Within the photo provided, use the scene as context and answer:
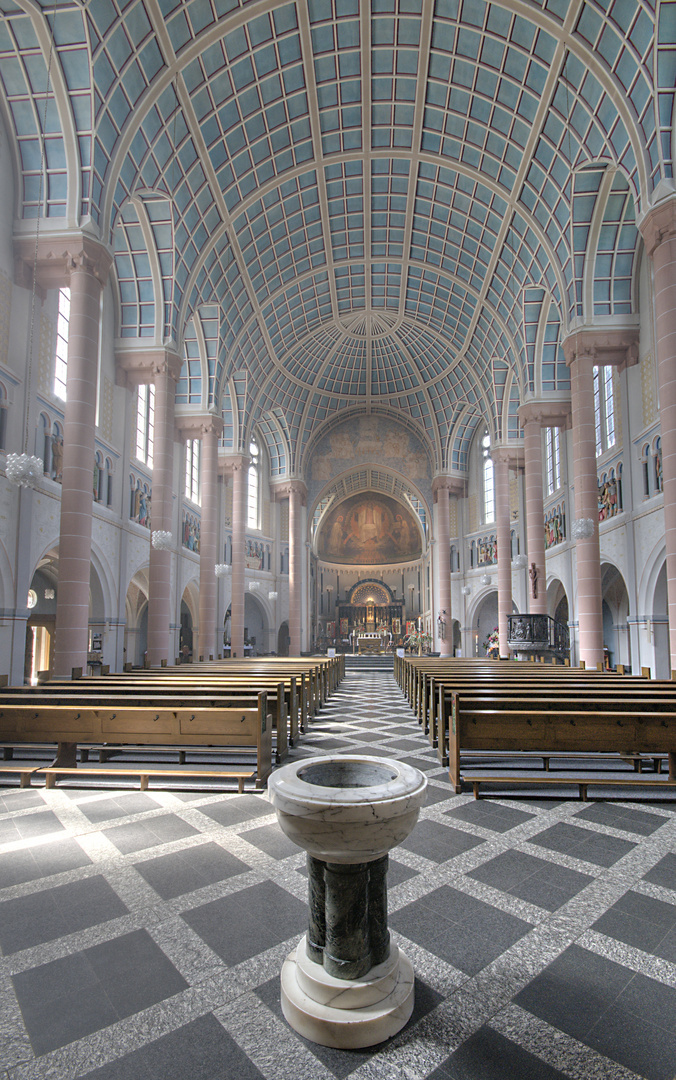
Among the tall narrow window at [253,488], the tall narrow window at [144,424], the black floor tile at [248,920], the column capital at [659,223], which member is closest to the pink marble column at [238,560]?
the tall narrow window at [144,424]

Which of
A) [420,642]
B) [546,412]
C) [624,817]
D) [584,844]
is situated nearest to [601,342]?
[546,412]

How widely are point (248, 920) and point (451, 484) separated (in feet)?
106

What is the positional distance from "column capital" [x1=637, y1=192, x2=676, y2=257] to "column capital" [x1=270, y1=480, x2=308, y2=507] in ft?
79.8

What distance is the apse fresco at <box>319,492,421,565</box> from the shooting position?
4822 cm

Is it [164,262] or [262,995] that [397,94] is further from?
[262,995]

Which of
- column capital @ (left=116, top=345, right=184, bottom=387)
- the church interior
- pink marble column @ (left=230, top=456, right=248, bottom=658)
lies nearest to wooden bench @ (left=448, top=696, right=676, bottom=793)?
the church interior

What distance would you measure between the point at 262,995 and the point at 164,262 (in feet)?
59.4

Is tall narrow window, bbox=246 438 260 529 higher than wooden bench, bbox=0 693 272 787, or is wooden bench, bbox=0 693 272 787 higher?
tall narrow window, bbox=246 438 260 529

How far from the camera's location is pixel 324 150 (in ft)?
62.1

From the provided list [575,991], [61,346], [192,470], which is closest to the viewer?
[575,991]

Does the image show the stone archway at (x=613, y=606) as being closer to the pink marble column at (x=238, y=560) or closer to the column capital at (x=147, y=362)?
the pink marble column at (x=238, y=560)

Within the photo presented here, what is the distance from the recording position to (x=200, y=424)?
21.3 m

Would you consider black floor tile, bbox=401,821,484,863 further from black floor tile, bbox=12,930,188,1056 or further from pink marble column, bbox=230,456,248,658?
pink marble column, bbox=230,456,248,658

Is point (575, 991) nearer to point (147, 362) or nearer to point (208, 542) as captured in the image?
point (147, 362)
